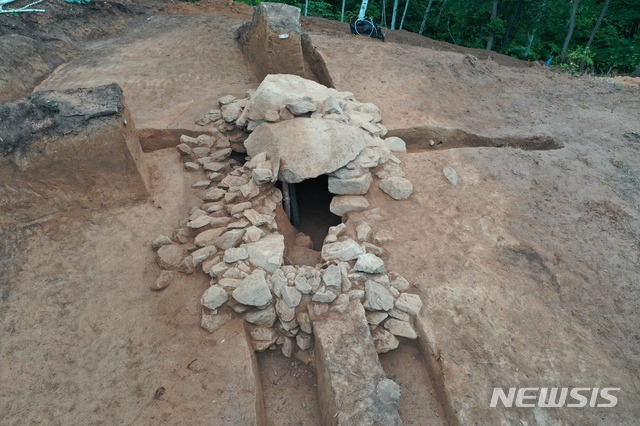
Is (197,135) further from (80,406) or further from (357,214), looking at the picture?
(80,406)

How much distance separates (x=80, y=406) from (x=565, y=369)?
3.18 m

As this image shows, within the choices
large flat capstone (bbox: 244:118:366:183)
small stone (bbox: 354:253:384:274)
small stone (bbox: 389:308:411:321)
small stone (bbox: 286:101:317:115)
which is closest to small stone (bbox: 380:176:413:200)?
large flat capstone (bbox: 244:118:366:183)

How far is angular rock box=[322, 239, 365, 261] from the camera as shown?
312cm

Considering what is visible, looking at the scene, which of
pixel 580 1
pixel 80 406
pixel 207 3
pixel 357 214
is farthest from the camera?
pixel 580 1

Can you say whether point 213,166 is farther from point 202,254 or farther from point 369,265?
point 369,265

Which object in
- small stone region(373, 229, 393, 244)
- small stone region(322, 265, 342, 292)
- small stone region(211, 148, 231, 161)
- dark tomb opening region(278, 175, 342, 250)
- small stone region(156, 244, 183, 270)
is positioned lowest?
dark tomb opening region(278, 175, 342, 250)

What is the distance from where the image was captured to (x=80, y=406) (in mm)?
2420

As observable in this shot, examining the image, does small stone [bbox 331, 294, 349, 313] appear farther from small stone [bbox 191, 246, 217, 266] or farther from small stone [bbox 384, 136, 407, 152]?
small stone [bbox 384, 136, 407, 152]

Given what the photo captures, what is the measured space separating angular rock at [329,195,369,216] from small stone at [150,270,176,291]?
1.62 m

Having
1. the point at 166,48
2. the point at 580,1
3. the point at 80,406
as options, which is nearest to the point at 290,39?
the point at 166,48

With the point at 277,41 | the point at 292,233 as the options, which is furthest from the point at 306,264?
the point at 277,41

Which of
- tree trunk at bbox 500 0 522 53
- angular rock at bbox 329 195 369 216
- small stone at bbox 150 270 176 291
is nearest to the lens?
small stone at bbox 150 270 176 291

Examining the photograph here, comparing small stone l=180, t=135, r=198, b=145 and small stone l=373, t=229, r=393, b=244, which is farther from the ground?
small stone l=180, t=135, r=198, b=145

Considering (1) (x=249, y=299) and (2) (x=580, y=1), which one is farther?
(2) (x=580, y=1)
